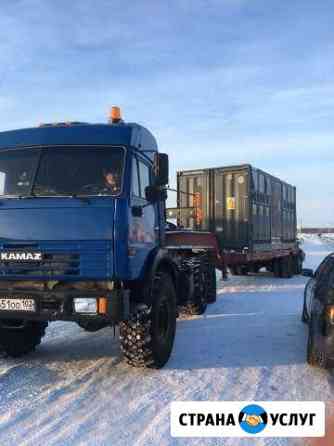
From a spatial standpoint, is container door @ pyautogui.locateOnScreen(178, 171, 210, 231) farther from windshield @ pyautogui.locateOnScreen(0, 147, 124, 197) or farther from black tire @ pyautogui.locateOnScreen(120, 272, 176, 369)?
windshield @ pyautogui.locateOnScreen(0, 147, 124, 197)

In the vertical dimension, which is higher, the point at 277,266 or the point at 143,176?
the point at 143,176

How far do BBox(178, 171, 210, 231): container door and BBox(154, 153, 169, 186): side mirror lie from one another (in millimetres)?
7070

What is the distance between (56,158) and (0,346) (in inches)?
105

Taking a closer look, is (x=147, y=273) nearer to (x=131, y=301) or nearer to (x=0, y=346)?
(x=131, y=301)

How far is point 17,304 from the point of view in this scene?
5043mm

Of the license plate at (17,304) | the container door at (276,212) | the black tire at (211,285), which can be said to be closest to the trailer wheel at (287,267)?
the container door at (276,212)

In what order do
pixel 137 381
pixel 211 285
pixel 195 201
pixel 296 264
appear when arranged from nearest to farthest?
1. pixel 137 381
2. pixel 211 285
3. pixel 195 201
4. pixel 296 264

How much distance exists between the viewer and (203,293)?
31.0 feet

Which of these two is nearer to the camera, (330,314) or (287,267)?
(330,314)

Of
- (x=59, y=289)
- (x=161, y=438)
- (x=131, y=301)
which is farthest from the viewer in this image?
Answer: (x=131, y=301)

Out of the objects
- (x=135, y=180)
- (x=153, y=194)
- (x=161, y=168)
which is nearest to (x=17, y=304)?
(x=135, y=180)

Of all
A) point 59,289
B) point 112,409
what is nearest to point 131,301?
point 59,289

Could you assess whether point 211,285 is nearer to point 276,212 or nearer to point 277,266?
point 276,212

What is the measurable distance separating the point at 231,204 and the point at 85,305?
8596 mm
